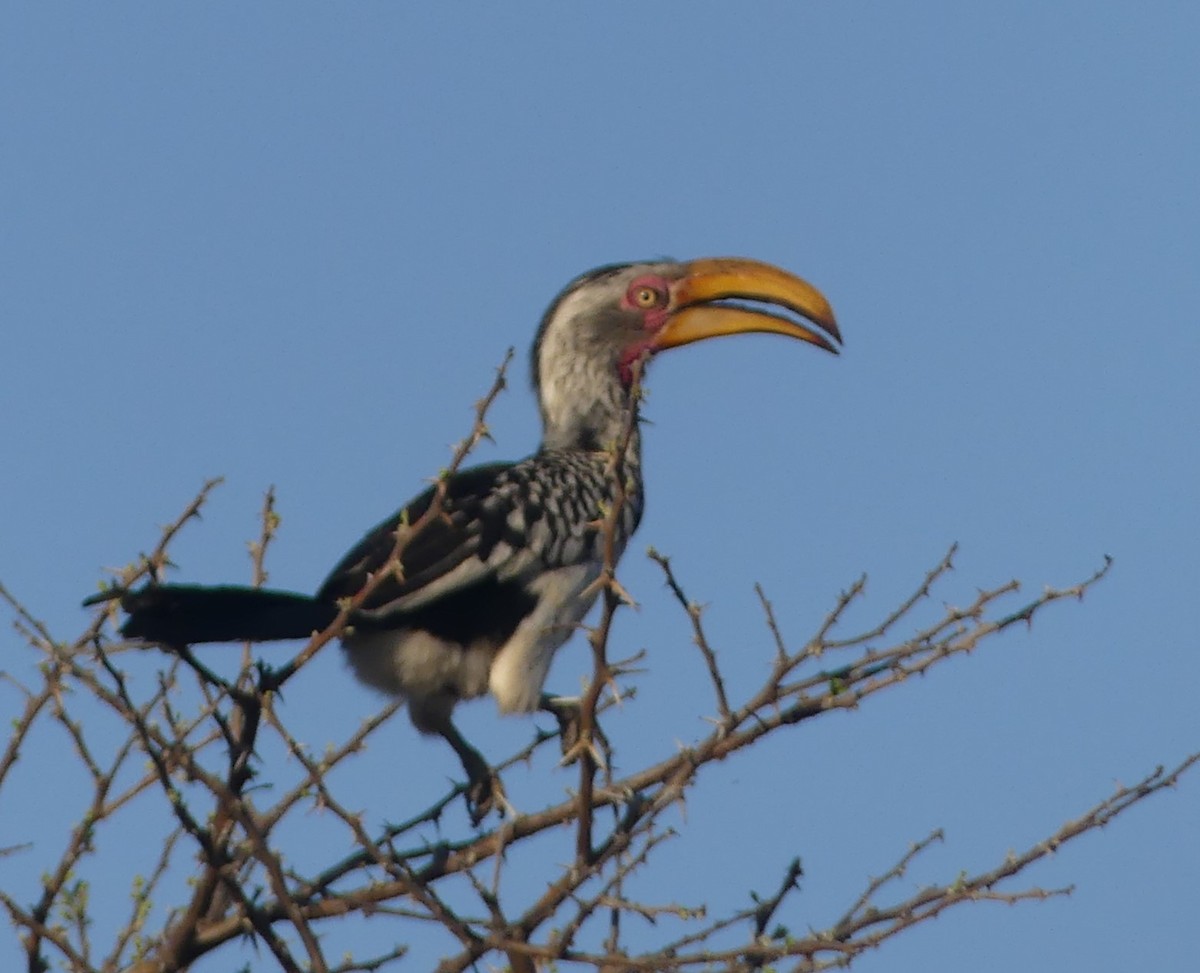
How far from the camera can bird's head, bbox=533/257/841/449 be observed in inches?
218

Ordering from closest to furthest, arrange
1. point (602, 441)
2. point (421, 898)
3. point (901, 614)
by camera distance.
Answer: point (421, 898) < point (901, 614) < point (602, 441)

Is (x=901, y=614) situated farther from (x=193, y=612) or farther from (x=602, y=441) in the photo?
(x=602, y=441)

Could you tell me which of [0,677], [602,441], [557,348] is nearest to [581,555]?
[602,441]

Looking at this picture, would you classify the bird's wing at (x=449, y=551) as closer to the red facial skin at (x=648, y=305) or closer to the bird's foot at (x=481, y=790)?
the bird's foot at (x=481, y=790)

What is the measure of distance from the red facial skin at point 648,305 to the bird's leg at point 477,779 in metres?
1.56

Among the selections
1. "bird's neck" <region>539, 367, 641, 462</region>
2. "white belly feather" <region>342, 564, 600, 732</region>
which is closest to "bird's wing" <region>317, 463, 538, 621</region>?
"white belly feather" <region>342, 564, 600, 732</region>

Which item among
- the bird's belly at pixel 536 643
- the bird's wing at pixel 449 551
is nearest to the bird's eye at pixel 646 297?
the bird's wing at pixel 449 551

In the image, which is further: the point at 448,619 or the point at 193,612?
the point at 448,619

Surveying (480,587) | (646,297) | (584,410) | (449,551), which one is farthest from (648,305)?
(449,551)

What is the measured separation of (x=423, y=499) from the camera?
4.57 meters

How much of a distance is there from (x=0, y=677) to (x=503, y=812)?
163 centimetres

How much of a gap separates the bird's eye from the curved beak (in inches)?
2.2

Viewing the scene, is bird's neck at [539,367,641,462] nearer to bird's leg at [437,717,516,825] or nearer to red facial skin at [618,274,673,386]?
red facial skin at [618,274,673,386]

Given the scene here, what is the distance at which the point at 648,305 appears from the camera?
19.0 ft
